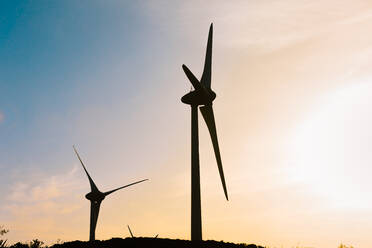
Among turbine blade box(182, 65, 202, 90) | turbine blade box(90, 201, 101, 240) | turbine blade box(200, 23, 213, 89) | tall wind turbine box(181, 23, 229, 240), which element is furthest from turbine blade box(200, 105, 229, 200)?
turbine blade box(90, 201, 101, 240)

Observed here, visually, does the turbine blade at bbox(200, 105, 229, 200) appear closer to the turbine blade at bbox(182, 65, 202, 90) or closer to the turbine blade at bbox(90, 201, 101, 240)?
the turbine blade at bbox(182, 65, 202, 90)

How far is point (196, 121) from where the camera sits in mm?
39281

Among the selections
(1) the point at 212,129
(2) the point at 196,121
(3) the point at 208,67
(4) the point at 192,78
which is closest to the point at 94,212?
(2) the point at 196,121

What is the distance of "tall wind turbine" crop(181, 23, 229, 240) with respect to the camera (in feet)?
115

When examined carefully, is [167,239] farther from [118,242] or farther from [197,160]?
[197,160]

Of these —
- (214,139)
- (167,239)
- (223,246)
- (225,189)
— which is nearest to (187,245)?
(223,246)

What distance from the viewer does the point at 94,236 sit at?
5203cm

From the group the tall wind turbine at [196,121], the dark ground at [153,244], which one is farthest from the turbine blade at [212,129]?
the dark ground at [153,244]

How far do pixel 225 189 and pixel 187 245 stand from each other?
8.29 metres

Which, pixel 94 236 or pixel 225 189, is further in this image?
pixel 94 236

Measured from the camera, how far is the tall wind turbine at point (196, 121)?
35094 mm

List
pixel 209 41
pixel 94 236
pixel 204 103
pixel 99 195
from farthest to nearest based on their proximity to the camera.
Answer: pixel 99 195, pixel 94 236, pixel 209 41, pixel 204 103

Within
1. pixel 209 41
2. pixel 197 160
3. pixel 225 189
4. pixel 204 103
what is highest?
pixel 209 41

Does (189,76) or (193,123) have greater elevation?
(189,76)
